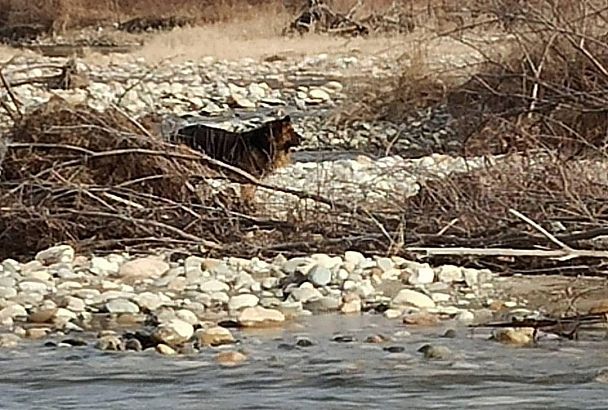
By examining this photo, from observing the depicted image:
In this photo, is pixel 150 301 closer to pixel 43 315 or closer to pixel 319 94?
pixel 43 315

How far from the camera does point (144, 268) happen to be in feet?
27.7

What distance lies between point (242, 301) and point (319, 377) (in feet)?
5.09

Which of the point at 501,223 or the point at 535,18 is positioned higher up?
the point at 535,18

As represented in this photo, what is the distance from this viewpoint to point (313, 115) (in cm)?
1947

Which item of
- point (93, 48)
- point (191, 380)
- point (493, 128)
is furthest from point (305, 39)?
point (191, 380)

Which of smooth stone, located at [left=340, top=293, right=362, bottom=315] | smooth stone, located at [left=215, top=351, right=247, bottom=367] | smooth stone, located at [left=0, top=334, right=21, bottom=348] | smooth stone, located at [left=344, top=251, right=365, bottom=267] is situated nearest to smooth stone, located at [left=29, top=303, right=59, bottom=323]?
smooth stone, located at [left=0, top=334, right=21, bottom=348]

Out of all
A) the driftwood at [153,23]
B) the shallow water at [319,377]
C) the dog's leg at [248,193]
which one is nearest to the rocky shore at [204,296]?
the shallow water at [319,377]

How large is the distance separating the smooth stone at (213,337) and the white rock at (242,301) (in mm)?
692

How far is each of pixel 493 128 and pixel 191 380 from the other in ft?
15.8

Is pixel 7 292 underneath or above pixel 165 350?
underneath

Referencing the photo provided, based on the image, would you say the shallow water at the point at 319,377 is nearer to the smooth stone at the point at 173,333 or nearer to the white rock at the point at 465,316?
the smooth stone at the point at 173,333

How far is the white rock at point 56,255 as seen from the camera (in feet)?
28.9

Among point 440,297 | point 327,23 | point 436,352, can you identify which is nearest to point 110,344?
point 436,352

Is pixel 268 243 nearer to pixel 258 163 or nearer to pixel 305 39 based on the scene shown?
pixel 258 163
